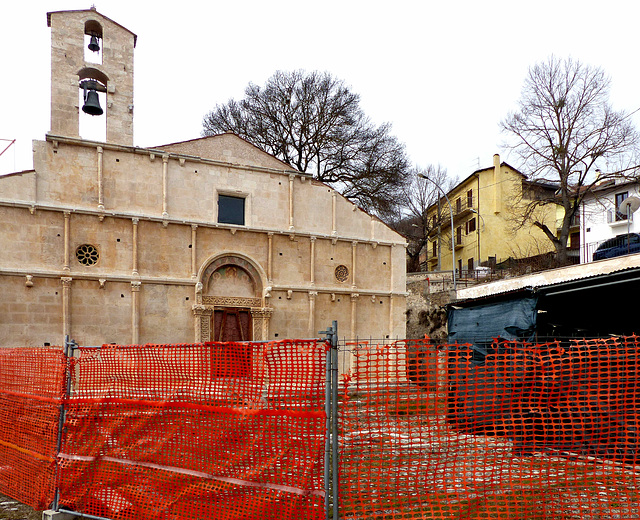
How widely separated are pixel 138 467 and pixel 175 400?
76cm

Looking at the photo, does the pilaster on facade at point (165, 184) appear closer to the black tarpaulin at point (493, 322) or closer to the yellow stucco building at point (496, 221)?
the black tarpaulin at point (493, 322)

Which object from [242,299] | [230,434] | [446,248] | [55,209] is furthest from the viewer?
[446,248]

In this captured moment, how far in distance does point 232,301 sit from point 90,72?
31.1ft

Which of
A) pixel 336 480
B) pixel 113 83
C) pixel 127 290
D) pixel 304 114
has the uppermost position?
pixel 304 114

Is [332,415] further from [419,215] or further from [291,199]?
[419,215]

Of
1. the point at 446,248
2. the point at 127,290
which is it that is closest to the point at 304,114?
the point at 127,290

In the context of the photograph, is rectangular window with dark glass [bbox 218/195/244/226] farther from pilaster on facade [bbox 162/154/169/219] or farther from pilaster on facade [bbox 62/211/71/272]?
pilaster on facade [bbox 62/211/71/272]

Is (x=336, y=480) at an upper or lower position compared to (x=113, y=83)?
lower

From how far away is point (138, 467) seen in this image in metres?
5.20

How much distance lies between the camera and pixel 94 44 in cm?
1797

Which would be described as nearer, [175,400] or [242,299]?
[175,400]

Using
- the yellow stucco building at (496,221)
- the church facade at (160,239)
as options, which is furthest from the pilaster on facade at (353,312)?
the yellow stucco building at (496,221)

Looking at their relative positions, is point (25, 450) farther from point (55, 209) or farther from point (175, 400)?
point (55, 209)

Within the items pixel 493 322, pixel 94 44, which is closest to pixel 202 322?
pixel 94 44
